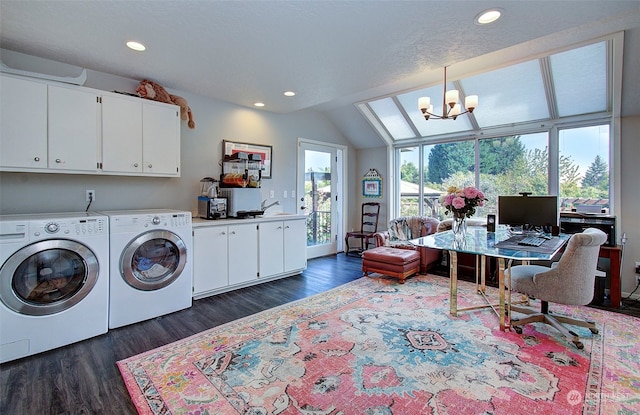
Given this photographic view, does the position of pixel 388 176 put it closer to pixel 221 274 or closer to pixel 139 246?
pixel 221 274

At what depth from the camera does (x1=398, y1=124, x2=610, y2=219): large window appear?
12.4 ft

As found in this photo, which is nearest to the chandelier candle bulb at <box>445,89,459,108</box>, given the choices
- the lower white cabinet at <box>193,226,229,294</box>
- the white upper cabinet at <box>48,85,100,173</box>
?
the lower white cabinet at <box>193,226,229,294</box>

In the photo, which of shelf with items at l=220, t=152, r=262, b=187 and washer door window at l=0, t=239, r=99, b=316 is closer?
washer door window at l=0, t=239, r=99, b=316

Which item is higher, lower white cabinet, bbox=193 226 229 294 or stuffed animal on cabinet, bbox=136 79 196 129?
stuffed animal on cabinet, bbox=136 79 196 129

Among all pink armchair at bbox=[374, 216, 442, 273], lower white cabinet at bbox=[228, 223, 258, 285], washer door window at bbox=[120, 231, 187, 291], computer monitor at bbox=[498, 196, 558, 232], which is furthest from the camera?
pink armchair at bbox=[374, 216, 442, 273]

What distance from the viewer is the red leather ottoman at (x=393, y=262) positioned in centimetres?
391

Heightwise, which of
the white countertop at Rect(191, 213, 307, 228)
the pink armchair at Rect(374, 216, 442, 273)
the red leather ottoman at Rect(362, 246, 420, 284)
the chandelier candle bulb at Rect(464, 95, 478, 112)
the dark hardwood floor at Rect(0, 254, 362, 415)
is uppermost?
the chandelier candle bulb at Rect(464, 95, 478, 112)

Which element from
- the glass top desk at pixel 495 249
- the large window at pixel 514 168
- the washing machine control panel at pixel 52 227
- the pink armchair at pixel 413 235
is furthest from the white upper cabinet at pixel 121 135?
the large window at pixel 514 168

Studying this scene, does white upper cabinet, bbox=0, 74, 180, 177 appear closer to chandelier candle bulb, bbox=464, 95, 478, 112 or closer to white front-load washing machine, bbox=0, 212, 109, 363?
white front-load washing machine, bbox=0, 212, 109, 363

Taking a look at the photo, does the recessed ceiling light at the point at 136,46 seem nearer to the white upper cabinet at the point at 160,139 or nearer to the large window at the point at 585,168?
the white upper cabinet at the point at 160,139

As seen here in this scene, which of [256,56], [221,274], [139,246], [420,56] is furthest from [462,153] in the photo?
[139,246]

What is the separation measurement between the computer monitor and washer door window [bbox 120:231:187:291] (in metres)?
3.64

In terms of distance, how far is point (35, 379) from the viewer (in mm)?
1969

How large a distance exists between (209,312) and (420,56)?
3164 millimetres
